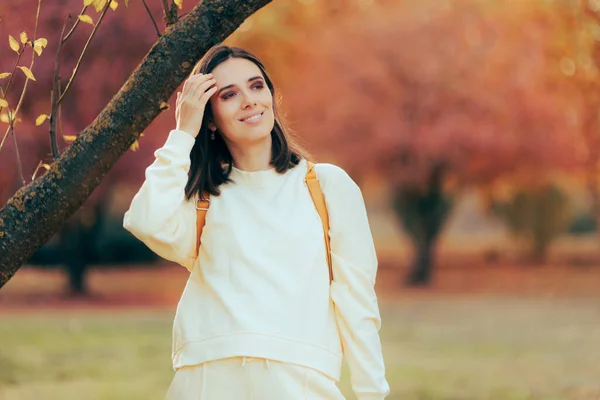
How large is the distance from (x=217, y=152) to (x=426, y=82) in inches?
654

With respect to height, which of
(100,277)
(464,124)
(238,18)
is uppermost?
(238,18)

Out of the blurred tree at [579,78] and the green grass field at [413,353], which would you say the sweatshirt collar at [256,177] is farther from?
the blurred tree at [579,78]

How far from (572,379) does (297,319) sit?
7.65m

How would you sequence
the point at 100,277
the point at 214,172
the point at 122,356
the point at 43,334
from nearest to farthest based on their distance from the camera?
the point at 214,172 → the point at 122,356 → the point at 43,334 → the point at 100,277

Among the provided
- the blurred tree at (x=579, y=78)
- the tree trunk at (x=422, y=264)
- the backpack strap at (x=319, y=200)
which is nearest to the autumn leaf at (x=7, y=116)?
the backpack strap at (x=319, y=200)

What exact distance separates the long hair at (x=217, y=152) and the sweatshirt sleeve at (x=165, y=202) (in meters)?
0.11

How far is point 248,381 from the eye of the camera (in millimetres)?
2438

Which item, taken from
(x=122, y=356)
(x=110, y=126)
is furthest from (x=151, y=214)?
(x=122, y=356)

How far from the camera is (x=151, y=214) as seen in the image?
2.49 meters

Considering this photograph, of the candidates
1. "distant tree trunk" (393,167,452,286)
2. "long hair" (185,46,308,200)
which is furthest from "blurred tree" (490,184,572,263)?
"long hair" (185,46,308,200)

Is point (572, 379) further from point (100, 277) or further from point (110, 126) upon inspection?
point (100, 277)

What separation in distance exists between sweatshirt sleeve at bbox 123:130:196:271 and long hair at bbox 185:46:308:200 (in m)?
0.11

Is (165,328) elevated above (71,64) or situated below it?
below

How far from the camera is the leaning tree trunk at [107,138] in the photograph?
8.09 feet
